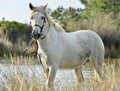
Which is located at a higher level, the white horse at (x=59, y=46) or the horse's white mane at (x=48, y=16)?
the horse's white mane at (x=48, y=16)

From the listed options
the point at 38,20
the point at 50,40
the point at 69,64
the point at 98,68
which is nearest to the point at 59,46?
the point at 50,40

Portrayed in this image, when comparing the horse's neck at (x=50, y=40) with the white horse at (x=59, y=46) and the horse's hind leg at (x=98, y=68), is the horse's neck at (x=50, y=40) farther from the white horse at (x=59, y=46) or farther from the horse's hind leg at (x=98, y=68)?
the horse's hind leg at (x=98, y=68)

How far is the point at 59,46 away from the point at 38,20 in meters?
0.72

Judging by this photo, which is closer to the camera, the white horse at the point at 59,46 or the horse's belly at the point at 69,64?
the white horse at the point at 59,46

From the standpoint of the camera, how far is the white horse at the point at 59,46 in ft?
22.2

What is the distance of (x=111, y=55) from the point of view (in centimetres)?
2083

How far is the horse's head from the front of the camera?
21.4ft

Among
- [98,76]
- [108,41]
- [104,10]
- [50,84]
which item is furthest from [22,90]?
[104,10]

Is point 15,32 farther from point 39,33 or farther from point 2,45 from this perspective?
point 39,33

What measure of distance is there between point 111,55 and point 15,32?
25.7 ft

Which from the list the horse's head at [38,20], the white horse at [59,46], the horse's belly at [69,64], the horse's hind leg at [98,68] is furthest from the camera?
the horse's hind leg at [98,68]

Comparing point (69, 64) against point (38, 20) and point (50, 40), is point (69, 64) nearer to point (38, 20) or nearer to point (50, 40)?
point (50, 40)

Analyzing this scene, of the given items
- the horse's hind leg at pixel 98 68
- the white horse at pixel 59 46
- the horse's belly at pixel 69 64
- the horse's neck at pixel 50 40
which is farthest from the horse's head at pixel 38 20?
the horse's hind leg at pixel 98 68

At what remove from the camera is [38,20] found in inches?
263
